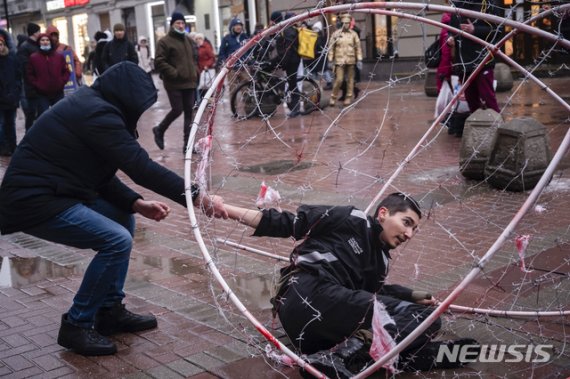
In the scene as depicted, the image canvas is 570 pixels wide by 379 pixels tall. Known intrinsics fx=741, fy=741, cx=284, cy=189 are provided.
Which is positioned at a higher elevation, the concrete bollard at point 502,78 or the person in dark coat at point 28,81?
the person in dark coat at point 28,81

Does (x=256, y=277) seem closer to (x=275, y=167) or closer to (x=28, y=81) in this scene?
(x=275, y=167)

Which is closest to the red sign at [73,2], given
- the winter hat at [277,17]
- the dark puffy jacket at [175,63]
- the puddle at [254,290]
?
the dark puffy jacket at [175,63]

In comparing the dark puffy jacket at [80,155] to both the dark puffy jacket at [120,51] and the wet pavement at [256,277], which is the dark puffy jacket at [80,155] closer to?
the wet pavement at [256,277]

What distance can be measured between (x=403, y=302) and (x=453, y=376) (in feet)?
1.41

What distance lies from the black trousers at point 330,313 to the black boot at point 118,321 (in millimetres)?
1033

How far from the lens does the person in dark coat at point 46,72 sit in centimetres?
1188

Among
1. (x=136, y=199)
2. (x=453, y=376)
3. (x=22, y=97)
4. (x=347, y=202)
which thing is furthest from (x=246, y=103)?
(x=453, y=376)

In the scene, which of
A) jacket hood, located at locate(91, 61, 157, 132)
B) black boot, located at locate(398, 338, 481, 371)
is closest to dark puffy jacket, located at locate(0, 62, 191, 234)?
jacket hood, located at locate(91, 61, 157, 132)

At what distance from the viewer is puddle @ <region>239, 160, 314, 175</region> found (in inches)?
364

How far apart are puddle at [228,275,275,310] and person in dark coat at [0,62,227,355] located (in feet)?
3.19

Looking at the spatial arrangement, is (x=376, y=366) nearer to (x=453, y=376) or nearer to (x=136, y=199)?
(x=453, y=376)

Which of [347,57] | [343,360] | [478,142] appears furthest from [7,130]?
[343,360]

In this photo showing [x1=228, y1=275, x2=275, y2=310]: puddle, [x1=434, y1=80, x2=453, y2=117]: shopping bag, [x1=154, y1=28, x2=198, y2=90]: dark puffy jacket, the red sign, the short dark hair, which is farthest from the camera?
the red sign

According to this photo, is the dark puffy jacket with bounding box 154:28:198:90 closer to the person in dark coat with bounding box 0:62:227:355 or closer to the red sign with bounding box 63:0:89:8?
the person in dark coat with bounding box 0:62:227:355
